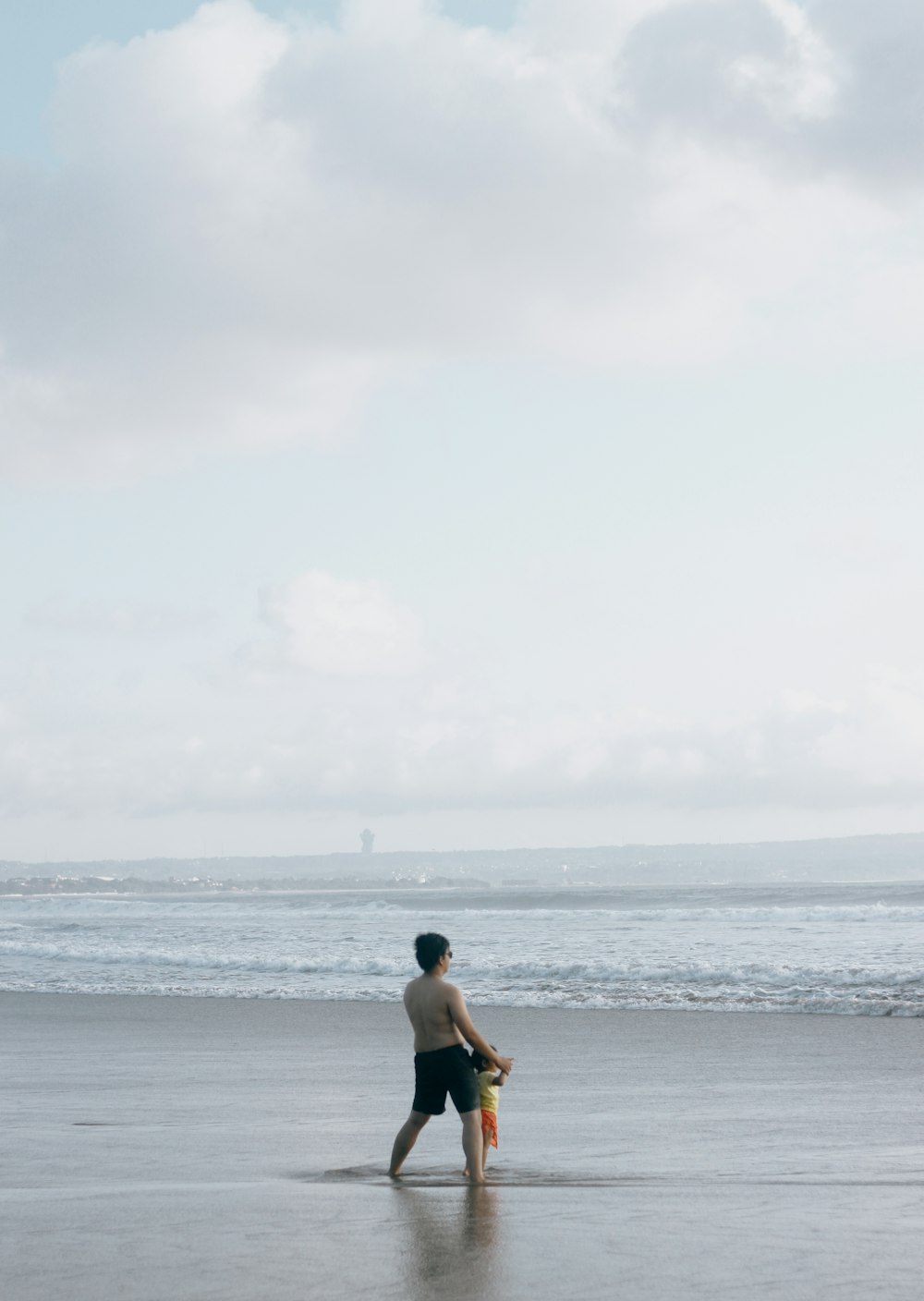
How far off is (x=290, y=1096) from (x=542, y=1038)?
16.9ft

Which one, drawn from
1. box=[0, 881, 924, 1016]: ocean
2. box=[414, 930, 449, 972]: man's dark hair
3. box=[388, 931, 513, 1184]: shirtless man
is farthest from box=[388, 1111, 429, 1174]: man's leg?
box=[0, 881, 924, 1016]: ocean

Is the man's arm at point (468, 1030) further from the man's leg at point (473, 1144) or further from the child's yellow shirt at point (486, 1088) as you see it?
the man's leg at point (473, 1144)

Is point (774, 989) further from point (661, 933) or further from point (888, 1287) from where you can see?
point (888, 1287)

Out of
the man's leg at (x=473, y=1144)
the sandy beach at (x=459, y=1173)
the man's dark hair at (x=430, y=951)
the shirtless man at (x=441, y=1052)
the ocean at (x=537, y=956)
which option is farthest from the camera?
the ocean at (x=537, y=956)

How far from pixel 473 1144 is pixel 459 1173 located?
0.62 metres

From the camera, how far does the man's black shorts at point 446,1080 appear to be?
8195mm

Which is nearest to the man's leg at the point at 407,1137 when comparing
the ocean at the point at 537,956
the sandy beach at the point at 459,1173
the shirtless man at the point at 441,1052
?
the shirtless man at the point at 441,1052

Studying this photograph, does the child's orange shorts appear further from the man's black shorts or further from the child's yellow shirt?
the man's black shorts

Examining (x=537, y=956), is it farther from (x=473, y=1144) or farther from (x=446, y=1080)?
A: (x=473, y=1144)

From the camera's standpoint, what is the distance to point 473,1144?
807 cm

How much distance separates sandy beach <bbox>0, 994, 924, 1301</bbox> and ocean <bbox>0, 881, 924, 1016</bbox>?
477cm

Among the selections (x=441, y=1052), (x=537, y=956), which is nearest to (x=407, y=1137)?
(x=441, y=1052)

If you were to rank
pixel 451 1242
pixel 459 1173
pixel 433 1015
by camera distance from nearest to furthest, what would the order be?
pixel 451 1242 < pixel 433 1015 < pixel 459 1173

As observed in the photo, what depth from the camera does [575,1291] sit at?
220 inches
